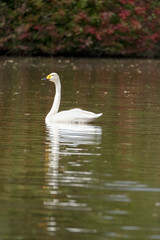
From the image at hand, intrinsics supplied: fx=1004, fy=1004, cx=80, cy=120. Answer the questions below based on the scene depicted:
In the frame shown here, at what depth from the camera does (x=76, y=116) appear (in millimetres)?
15773

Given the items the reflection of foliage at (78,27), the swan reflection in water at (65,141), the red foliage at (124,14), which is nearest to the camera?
the swan reflection in water at (65,141)

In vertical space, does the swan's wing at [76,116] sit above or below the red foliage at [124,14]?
above

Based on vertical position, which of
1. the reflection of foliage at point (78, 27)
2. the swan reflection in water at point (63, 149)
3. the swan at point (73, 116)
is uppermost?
the swan reflection in water at point (63, 149)

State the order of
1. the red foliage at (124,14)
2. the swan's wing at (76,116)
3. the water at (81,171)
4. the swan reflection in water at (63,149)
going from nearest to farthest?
the water at (81,171), the swan reflection in water at (63,149), the swan's wing at (76,116), the red foliage at (124,14)

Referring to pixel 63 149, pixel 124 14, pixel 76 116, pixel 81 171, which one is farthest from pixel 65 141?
pixel 124 14

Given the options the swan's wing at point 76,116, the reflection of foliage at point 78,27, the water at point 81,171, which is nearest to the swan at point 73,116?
the swan's wing at point 76,116

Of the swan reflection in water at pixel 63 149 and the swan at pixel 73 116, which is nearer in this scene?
the swan reflection in water at pixel 63 149

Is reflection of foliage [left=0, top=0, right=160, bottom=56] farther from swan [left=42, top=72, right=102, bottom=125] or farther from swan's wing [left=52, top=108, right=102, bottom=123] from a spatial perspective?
swan's wing [left=52, top=108, right=102, bottom=123]

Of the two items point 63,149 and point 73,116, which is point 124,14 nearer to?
point 73,116

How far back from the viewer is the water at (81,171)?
27.4ft

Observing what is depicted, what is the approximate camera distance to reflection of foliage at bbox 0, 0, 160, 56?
1740 inches

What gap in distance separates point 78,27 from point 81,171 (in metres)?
34.9

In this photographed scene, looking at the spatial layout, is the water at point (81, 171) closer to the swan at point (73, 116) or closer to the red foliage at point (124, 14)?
the swan at point (73, 116)

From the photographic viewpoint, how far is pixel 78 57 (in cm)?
4619
